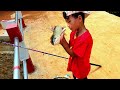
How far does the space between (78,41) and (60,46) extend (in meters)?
1.70

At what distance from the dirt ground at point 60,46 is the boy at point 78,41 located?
35.8 inches

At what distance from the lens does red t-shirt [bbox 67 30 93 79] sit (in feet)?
7.70

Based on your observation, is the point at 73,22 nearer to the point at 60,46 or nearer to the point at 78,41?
the point at 78,41

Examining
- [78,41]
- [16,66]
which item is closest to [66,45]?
[78,41]

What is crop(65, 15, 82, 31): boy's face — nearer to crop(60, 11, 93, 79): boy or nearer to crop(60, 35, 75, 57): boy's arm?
crop(60, 11, 93, 79): boy

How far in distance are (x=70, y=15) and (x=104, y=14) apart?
2.96 metres

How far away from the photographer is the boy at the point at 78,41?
2295mm

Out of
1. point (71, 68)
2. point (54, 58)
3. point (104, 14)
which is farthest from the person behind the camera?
point (104, 14)

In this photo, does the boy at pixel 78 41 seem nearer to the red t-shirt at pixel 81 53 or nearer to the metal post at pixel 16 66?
the red t-shirt at pixel 81 53

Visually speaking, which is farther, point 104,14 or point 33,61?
point 104,14

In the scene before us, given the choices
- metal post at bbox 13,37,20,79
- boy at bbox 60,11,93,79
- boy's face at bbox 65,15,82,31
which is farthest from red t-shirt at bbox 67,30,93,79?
metal post at bbox 13,37,20,79
